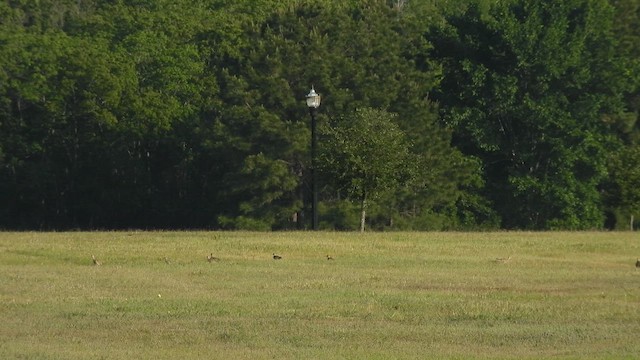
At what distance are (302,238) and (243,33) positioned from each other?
2807 centimetres

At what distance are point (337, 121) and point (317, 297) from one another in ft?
95.2

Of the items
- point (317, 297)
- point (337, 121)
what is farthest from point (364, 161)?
point (317, 297)

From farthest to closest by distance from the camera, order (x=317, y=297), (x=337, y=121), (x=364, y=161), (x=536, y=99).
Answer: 1. (x=536, y=99)
2. (x=337, y=121)
3. (x=364, y=161)
4. (x=317, y=297)

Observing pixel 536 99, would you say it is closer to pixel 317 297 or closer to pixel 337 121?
pixel 337 121

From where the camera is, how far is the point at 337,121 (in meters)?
48.8

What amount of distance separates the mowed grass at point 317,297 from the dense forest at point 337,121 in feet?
65.2

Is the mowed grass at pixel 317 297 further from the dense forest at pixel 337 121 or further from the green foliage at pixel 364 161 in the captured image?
the dense forest at pixel 337 121

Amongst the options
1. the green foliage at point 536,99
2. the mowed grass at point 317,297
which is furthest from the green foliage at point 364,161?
the green foliage at point 536,99

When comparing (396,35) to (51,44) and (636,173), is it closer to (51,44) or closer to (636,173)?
(636,173)

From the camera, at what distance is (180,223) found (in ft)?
187

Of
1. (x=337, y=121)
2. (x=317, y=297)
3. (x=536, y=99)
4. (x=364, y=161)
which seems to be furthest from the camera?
(x=536, y=99)

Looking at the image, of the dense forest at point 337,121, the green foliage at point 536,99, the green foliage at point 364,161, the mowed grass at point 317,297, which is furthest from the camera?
the green foliage at point 536,99

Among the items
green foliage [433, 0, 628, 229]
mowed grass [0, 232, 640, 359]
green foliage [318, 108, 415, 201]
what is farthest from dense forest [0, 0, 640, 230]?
mowed grass [0, 232, 640, 359]

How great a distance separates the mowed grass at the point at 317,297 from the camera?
15219mm
